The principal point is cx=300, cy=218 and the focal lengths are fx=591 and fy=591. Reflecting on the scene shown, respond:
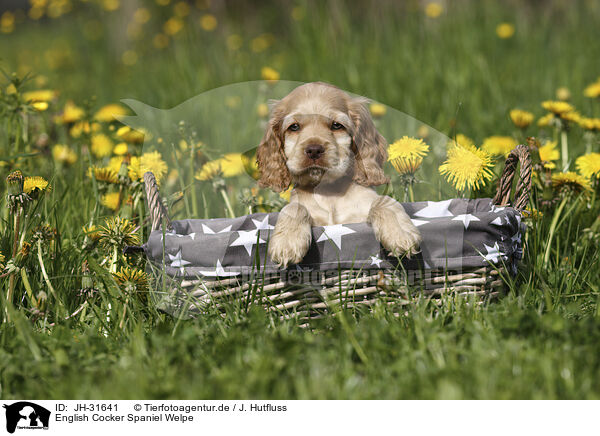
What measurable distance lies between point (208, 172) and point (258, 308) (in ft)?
2.69

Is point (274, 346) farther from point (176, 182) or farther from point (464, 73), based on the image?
point (464, 73)

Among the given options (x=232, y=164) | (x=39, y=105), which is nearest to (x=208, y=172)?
(x=232, y=164)

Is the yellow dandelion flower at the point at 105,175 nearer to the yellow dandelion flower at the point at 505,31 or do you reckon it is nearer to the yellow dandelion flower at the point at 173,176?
the yellow dandelion flower at the point at 173,176

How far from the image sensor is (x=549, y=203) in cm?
261

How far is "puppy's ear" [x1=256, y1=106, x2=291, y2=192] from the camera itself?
228 centimetres

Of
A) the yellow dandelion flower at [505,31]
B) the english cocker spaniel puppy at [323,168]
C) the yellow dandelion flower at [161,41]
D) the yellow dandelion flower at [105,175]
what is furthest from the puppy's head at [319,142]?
the yellow dandelion flower at [161,41]

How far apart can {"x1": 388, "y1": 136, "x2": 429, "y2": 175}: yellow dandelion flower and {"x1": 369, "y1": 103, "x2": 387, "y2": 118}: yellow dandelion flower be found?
0.16 m

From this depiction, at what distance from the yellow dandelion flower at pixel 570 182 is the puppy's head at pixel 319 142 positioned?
86 cm

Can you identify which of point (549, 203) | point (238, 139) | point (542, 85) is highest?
point (542, 85)

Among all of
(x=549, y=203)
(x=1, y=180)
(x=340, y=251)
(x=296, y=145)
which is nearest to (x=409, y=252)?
(x=340, y=251)

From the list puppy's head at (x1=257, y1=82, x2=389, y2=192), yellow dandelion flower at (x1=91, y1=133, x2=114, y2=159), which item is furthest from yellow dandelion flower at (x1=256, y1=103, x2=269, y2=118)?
yellow dandelion flower at (x1=91, y1=133, x2=114, y2=159)

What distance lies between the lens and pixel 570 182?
103 inches

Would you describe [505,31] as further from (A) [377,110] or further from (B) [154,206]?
(B) [154,206]

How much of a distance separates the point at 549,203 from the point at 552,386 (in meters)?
1.30
